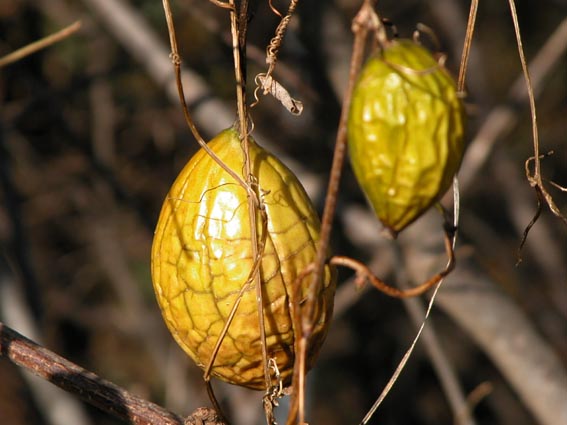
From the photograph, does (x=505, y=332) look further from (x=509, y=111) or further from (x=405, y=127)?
(x=405, y=127)

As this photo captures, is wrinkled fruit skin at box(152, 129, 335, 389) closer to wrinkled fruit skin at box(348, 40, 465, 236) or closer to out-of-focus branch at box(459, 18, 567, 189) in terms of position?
wrinkled fruit skin at box(348, 40, 465, 236)

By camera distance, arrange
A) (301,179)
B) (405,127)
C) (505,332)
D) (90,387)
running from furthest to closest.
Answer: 1. (301,179)
2. (505,332)
3. (90,387)
4. (405,127)

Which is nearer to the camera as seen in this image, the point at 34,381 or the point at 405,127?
the point at 405,127

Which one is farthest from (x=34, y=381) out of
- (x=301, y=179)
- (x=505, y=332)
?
(x=505, y=332)

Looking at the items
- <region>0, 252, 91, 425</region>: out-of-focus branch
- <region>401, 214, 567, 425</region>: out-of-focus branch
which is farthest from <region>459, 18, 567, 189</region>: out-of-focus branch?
<region>0, 252, 91, 425</region>: out-of-focus branch

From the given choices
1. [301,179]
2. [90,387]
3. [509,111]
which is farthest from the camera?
[301,179]

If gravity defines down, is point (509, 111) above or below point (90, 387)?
below

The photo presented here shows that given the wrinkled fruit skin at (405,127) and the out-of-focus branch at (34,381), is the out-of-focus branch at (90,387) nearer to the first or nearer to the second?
the wrinkled fruit skin at (405,127)
